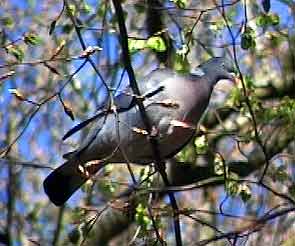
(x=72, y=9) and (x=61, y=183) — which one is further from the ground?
(x=72, y=9)

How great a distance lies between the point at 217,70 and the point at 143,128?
0.58 m

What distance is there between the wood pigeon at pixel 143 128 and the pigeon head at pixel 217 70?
→ 12cm

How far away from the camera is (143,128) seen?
3.95 meters

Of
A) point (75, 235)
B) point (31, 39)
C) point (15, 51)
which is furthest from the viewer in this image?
point (75, 235)

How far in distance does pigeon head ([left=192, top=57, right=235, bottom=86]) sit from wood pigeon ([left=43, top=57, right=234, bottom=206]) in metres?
0.12

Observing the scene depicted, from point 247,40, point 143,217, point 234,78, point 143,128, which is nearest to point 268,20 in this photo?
point 247,40

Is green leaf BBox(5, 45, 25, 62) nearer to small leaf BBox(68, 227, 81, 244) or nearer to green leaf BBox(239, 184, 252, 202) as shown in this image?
small leaf BBox(68, 227, 81, 244)

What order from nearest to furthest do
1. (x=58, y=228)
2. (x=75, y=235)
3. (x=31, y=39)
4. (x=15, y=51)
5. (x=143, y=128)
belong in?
(x=31, y=39)
(x=15, y=51)
(x=75, y=235)
(x=143, y=128)
(x=58, y=228)

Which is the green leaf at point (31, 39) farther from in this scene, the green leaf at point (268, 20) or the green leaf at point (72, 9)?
the green leaf at point (268, 20)

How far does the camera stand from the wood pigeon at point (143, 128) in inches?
158

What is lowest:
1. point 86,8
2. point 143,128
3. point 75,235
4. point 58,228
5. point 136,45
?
point 58,228

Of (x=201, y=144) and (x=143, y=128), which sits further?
(x=201, y=144)

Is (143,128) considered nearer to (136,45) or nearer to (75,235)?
(136,45)

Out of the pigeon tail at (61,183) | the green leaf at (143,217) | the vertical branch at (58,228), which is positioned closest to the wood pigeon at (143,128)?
the pigeon tail at (61,183)
